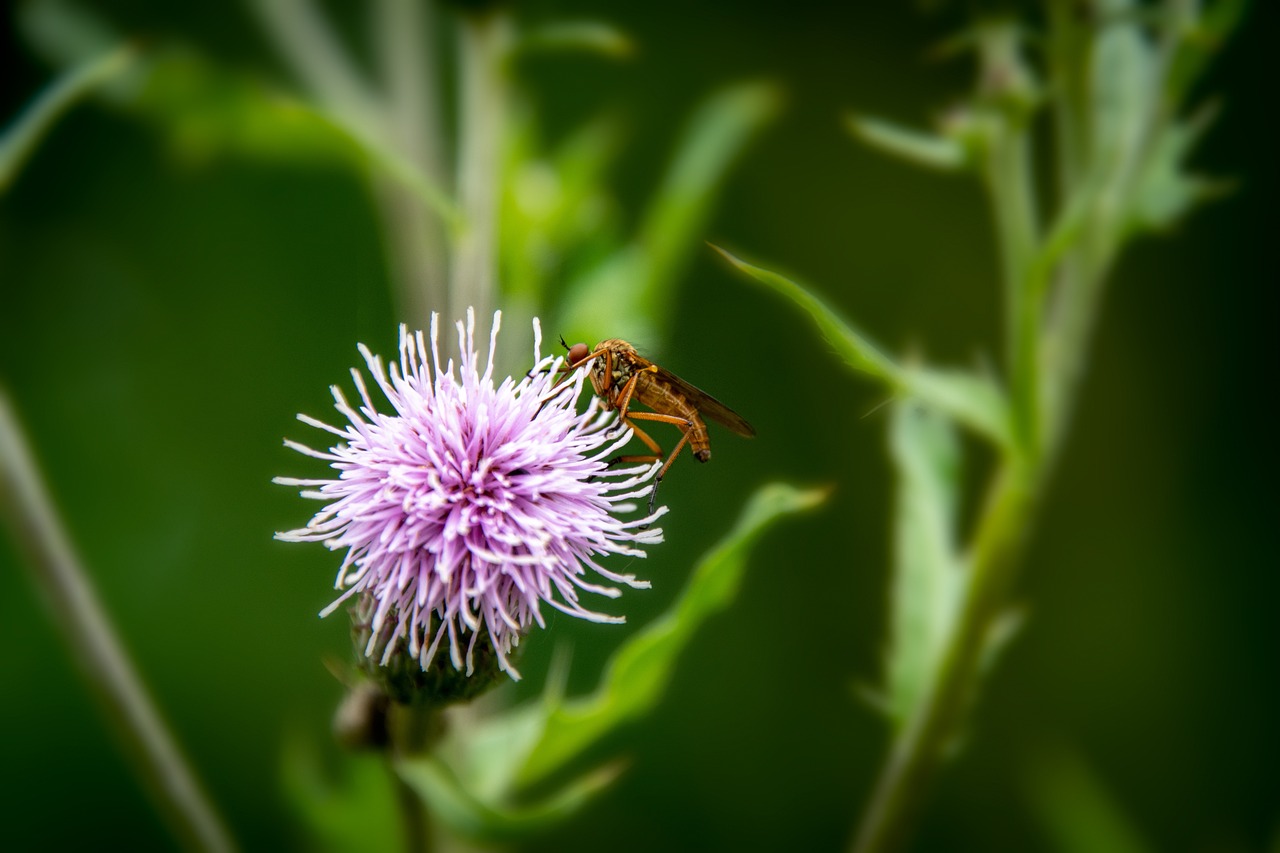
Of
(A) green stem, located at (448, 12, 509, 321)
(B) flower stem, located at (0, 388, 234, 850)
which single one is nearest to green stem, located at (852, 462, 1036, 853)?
(A) green stem, located at (448, 12, 509, 321)

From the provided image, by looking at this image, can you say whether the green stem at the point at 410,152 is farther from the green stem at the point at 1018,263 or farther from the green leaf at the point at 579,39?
the green stem at the point at 1018,263

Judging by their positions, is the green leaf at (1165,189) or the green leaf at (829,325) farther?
the green leaf at (1165,189)

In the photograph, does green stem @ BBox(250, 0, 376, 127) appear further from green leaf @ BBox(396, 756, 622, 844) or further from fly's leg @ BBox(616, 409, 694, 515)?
green leaf @ BBox(396, 756, 622, 844)

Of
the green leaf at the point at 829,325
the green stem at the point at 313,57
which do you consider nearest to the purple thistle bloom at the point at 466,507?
the green leaf at the point at 829,325

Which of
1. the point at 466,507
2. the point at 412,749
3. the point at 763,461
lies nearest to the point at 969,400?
the point at 466,507

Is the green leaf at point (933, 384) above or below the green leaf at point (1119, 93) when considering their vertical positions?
below
